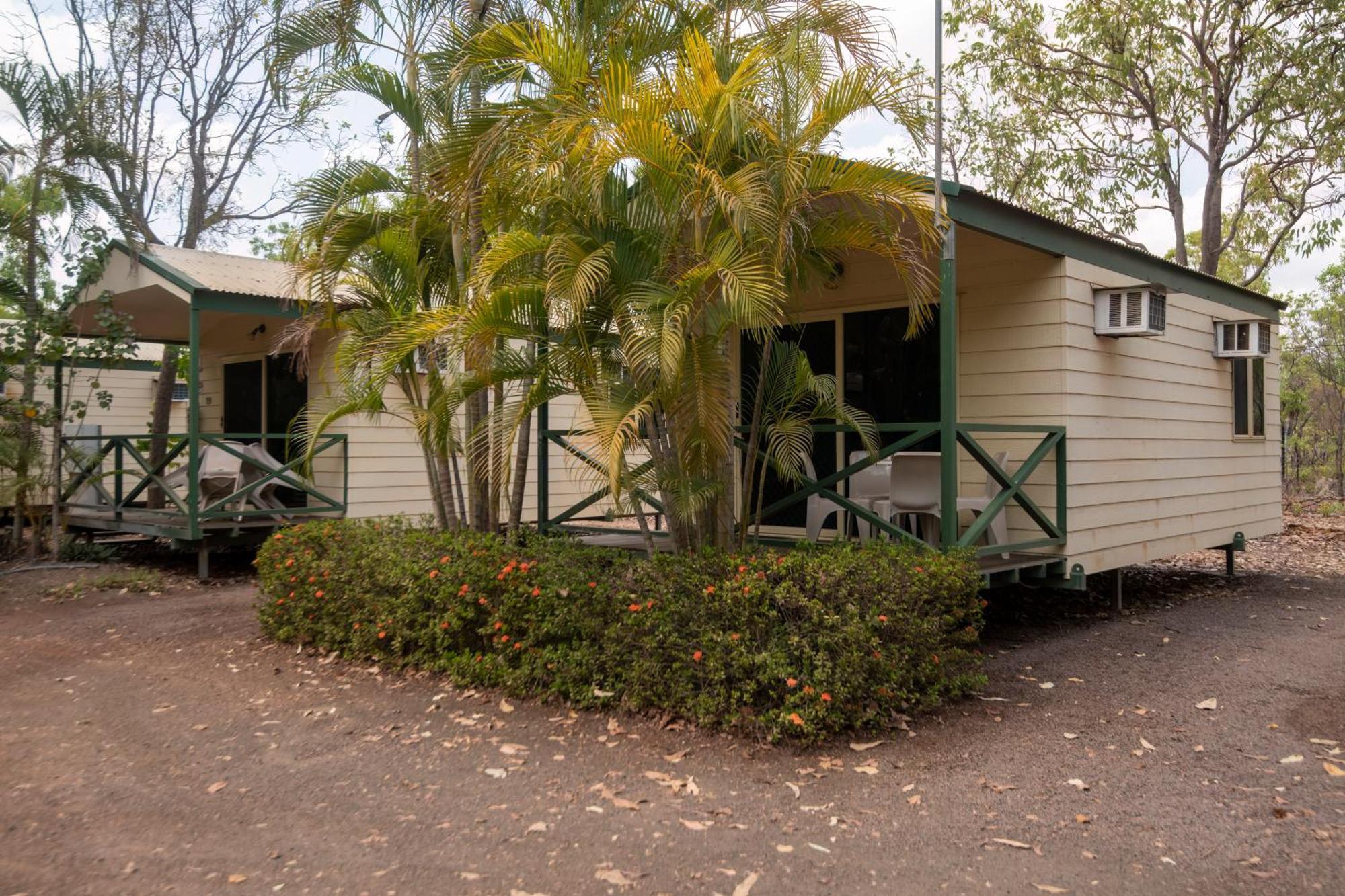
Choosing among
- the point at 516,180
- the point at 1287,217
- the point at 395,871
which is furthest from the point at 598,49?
the point at 1287,217

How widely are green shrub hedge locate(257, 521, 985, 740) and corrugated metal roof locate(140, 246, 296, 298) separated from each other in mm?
4262

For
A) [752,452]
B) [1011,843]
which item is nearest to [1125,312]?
[752,452]

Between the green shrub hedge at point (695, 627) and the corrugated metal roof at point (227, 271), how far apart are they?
4.26 meters

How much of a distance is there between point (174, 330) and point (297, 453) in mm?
2893

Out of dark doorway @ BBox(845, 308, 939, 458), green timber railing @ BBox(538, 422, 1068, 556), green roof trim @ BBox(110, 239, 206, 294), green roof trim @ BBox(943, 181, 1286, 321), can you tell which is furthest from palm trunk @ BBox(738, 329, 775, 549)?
green roof trim @ BBox(110, 239, 206, 294)

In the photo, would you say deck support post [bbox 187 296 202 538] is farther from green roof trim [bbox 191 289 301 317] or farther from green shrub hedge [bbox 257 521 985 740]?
green shrub hedge [bbox 257 521 985 740]

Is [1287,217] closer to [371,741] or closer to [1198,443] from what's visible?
[1198,443]

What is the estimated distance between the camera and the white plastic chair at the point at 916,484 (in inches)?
238

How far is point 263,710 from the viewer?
505cm

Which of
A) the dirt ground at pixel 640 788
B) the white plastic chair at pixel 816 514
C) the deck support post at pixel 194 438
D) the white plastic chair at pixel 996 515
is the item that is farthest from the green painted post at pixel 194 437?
the white plastic chair at pixel 996 515

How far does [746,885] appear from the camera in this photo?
312 centimetres

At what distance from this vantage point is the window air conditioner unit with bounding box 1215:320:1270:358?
28.1 ft

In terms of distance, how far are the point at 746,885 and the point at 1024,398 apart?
14.8ft

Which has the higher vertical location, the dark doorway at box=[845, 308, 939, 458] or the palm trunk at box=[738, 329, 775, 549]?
the dark doorway at box=[845, 308, 939, 458]
